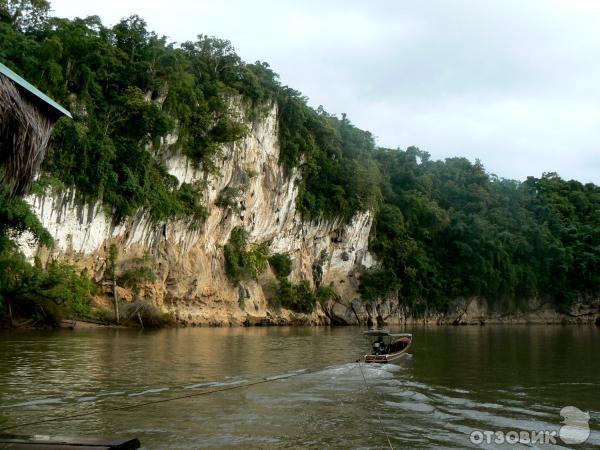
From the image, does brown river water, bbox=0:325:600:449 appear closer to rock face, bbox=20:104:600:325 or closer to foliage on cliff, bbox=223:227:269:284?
rock face, bbox=20:104:600:325

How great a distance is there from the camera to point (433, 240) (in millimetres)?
61656

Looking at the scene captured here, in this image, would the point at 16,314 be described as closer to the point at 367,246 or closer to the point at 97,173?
the point at 97,173

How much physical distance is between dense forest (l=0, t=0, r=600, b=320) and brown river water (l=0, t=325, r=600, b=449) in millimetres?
4294

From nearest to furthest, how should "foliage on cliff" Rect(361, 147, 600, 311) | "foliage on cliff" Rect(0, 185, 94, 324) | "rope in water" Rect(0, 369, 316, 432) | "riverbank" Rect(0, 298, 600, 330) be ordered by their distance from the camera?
"rope in water" Rect(0, 369, 316, 432) < "foliage on cliff" Rect(0, 185, 94, 324) < "riverbank" Rect(0, 298, 600, 330) < "foliage on cliff" Rect(361, 147, 600, 311)

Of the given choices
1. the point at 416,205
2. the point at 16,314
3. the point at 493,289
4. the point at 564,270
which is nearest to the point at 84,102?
the point at 16,314

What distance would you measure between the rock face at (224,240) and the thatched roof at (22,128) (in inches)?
904

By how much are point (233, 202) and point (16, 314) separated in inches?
690

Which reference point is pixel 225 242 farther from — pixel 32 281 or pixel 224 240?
pixel 32 281

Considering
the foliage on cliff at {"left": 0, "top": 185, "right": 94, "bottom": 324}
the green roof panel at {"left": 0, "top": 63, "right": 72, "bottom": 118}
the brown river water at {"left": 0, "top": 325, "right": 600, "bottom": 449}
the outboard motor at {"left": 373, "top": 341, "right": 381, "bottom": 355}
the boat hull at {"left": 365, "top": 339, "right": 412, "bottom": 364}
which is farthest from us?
the foliage on cliff at {"left": 0, "top": 185, "right": 94, "bottom": 324}

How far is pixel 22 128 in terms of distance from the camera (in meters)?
6.77

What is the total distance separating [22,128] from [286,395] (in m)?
7.82

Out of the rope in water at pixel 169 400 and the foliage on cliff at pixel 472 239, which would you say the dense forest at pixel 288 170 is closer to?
the foliage on cliff at pixel 472 239

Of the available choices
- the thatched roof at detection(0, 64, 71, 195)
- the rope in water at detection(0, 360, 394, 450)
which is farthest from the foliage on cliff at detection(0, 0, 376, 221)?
the thatched roof at detection(0, 64, 71, 195)

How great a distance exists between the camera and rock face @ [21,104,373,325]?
31.7 meters
